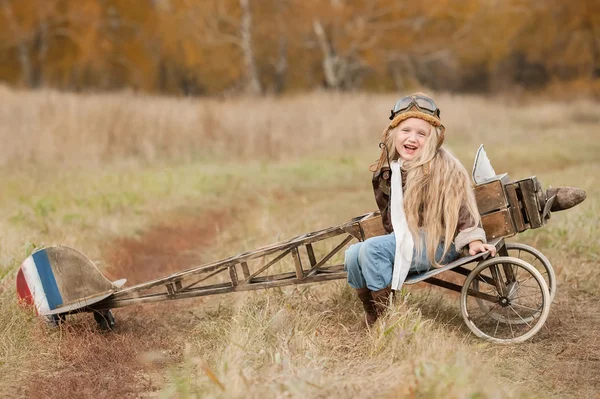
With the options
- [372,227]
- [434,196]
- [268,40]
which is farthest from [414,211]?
[268,40]

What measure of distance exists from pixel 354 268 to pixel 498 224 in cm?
89

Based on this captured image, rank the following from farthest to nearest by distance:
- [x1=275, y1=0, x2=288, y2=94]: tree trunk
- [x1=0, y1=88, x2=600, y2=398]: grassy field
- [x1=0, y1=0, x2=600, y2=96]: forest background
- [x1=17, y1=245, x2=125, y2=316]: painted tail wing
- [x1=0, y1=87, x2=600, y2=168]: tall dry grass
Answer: [x1=275, y1=0, x2=288, y2=94]: tree trunk
[x1=0, y1=0, x2=600, y2=96]: forest background
[x1=0, y1=87, x2=600, y2=168]: tall dry grass
[x1=17, y1=245, x2=125, y2=316]: painted tail wing
[x1=0, y1=88, x2=600, y2=398]: grassy field

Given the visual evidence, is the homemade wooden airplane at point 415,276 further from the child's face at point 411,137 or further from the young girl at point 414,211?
the child's face at point 411,137

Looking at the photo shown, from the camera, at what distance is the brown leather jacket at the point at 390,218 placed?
4.67 m

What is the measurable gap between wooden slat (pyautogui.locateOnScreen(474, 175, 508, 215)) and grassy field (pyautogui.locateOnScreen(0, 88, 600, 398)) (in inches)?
29.6

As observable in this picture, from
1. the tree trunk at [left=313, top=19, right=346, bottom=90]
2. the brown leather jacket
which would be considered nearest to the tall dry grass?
the tree trunk at [left=313, top=19, right=346, bottom=90]

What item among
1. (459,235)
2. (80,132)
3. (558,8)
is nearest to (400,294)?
(459,235)

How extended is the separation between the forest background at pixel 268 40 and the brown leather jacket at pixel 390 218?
19.4 meters

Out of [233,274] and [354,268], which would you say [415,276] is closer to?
[354,268]

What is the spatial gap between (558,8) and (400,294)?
2977 centimetres

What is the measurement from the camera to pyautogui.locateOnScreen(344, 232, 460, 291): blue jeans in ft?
15.4

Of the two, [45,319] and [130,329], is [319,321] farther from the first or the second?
A: [45,319]

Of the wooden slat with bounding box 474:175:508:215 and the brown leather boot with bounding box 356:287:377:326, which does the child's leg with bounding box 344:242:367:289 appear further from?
the wooden slat with bounding box 474:175:508:215

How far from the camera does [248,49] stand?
26125 millimetres
